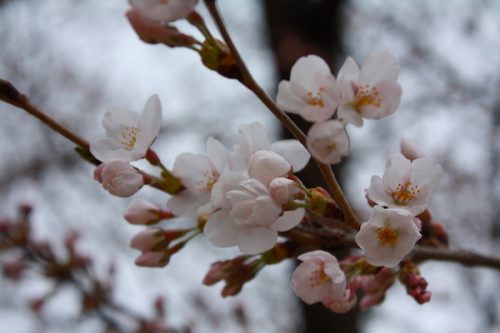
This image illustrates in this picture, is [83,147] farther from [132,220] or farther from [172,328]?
[172,328]

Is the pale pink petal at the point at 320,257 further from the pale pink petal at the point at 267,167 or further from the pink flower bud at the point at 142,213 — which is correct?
the pink flower bud at the point at 142,213

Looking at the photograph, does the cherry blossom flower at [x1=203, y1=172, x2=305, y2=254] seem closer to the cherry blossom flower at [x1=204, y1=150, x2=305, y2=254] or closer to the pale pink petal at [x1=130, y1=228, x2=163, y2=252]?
the cherry blossom flower at [x1=204, y1=150, x2=305, y2=254]

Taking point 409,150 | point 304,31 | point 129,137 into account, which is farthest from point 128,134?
point 304,31

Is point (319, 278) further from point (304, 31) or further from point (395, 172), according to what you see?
point (304, 31)

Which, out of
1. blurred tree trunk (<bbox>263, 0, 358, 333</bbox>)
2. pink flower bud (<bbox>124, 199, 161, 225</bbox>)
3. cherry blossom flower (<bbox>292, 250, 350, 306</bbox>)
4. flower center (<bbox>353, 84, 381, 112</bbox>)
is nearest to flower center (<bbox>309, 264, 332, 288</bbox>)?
cherry blossom flower (<bbox>292, 250, 350, 306</bbox>)

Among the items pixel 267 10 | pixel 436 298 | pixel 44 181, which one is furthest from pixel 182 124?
pixel 436 298
